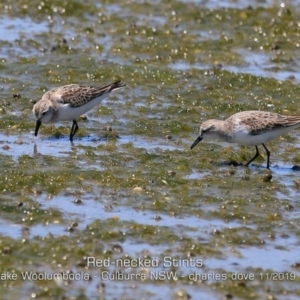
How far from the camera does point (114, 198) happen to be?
42.9ft

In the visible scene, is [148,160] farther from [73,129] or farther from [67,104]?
[67,104]

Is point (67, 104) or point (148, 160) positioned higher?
point (67, 104)

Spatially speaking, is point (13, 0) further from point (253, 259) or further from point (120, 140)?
point (253, 259)


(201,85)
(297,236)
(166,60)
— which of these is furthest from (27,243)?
(166,60)

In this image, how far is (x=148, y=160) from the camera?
15.0 meters

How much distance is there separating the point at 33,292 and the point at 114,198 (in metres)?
3.28

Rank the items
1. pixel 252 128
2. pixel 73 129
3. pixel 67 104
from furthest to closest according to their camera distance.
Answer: pixel 73 129 < pixel 67 104 < pixel 252 128

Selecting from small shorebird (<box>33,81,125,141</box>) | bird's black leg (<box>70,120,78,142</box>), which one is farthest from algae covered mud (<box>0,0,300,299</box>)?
small shorebird (<box>33,81,125,141</box>)

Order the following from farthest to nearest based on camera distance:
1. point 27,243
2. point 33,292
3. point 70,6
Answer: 1. point 70,6
2. point 27,243
3. point 33,292

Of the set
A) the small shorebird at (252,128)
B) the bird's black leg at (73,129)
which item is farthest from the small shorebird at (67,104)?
the small shorebird at (252,128)

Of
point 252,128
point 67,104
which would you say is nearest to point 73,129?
point 67,104

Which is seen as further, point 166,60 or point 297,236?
point 166,60

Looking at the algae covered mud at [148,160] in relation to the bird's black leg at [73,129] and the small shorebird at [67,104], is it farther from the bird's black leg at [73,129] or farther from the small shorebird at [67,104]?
the small shorebird at [67,104]

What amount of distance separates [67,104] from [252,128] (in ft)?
10.9
